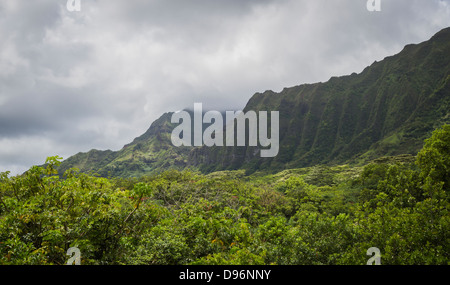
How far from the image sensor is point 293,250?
11352mm

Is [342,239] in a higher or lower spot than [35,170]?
lower

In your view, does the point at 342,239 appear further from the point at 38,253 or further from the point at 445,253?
the point at 38,253

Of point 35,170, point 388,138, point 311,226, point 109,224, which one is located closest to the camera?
point 109,224

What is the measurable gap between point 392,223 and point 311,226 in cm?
429

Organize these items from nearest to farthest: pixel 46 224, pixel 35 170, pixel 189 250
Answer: pixel 46 224 → pixel 35 170 → pixel 189 250

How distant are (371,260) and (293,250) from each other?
3.30 m

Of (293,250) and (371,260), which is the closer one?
(371,260)

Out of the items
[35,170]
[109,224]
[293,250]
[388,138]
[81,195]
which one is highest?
[388,138]
